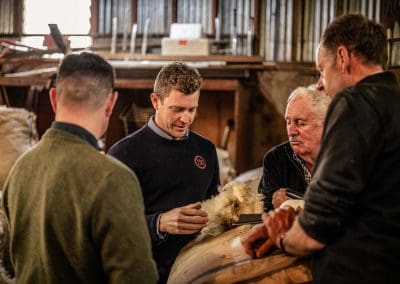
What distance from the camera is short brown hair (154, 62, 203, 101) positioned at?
2824 mm

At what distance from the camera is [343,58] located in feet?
5.94

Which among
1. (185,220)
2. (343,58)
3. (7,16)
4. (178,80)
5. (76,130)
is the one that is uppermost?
(7,16)

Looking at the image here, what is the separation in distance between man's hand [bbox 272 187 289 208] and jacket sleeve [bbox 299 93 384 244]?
2.87ft

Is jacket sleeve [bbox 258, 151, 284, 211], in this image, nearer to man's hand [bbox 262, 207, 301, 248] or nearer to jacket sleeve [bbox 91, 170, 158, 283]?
man's hand [bbox 262, 207, 301, 248]

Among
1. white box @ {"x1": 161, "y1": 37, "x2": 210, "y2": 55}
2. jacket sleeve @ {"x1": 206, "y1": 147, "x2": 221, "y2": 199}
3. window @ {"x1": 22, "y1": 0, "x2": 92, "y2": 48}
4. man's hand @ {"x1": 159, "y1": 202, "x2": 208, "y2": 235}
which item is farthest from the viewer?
window @ {"x1": 22, "y1": 0, "x2": 92, "y2": 48}

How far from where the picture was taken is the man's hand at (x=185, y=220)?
247cm

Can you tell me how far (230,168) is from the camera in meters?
7.30

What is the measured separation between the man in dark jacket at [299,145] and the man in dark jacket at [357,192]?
0.84 metres

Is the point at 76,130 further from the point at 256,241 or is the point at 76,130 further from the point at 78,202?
the point at 256,241

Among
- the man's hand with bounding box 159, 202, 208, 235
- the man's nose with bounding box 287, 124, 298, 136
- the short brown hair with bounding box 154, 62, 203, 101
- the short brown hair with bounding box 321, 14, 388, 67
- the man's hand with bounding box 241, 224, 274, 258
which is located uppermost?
the short brown hair with bounding box 321, 14, 388, 67

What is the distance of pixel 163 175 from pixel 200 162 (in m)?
0.26

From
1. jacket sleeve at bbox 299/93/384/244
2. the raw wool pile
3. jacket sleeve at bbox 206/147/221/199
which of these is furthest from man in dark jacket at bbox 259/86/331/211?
jacket sleeve at bbox 299/93/384/244

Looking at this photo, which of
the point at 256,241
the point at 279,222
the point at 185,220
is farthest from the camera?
the point at 185,220

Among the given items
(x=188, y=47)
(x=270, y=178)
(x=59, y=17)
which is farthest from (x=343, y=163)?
(x=59, y=17)
